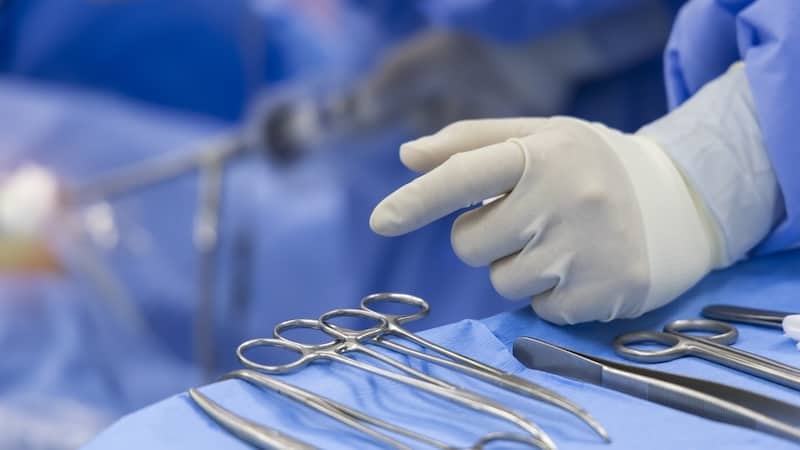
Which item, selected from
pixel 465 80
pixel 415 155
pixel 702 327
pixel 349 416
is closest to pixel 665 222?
pixel 702 327

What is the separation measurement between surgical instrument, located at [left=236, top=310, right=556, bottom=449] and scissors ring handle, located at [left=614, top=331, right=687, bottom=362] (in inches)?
5.8

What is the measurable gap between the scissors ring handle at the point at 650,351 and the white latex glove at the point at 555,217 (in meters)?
0.02

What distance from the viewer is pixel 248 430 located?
0.52 metres

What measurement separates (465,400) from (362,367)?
8 cm

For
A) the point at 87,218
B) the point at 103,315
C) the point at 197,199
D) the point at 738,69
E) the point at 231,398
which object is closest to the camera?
the point at 231,398

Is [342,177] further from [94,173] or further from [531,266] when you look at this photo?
[531,266]

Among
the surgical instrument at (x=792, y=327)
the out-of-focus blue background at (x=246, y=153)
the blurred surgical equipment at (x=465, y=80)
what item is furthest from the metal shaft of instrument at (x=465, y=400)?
the blurred surgical equipment at (x=465, y=80)

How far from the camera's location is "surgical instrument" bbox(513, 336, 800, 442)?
54 cm

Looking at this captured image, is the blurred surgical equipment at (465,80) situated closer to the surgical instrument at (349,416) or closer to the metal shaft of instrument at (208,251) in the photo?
the metal shaft of instrument at (208,251)

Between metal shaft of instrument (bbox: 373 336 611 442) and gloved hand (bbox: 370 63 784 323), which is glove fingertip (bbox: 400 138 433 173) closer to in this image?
gloved hand (bbox: 370 63 784 323)

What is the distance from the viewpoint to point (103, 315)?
7.89 feet

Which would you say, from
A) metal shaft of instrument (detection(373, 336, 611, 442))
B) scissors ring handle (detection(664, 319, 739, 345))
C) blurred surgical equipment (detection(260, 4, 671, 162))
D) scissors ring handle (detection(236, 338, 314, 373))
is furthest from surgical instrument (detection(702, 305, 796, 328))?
blurred surgical equipment (detection(260, 4, 671, 162))

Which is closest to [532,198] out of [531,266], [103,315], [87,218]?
[531,266]

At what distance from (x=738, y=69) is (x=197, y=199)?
2.16m
